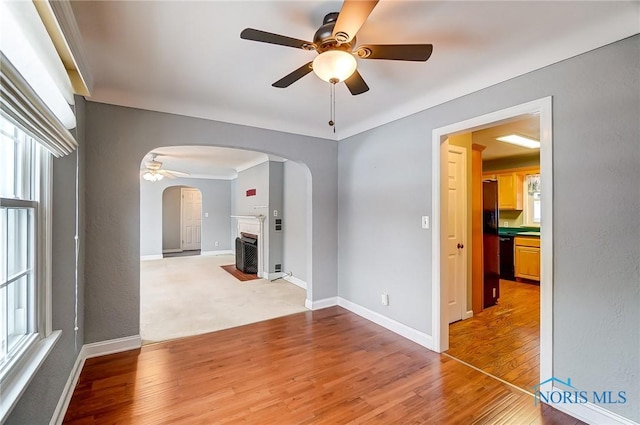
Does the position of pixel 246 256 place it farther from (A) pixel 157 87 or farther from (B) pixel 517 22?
(B) pixel 517 22

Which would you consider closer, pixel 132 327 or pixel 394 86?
pixel 394 86

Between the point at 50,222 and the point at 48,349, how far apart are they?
2.47ft


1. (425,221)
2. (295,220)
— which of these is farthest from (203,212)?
(425,221)

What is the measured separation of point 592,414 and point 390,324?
67.2 inches

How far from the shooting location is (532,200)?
6.03 m

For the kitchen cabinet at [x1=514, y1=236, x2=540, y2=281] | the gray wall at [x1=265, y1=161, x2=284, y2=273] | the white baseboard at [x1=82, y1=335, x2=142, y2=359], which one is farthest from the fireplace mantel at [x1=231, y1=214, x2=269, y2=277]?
the kitchen cabinet at [x1=514, y1=236, x2=540, y2=281]

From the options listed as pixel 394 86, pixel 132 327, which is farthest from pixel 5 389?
pixel 394 86

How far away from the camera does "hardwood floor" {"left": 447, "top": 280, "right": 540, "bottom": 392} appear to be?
7.82 feet

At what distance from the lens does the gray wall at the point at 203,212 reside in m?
7.94

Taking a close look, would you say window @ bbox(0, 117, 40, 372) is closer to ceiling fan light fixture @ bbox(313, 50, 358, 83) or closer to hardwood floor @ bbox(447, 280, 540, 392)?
ceiling fan light fixture @ bbox(313, 50, 358, 83)

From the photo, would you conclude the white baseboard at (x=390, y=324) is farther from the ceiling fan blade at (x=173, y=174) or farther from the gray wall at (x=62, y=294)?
the ceiling fan blade at (x=173, y=174)

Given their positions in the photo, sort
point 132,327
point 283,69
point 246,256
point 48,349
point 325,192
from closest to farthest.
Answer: point 48,349
point 283,69
point 132,327
point 325,192
point 246,256

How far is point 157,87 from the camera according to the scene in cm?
262

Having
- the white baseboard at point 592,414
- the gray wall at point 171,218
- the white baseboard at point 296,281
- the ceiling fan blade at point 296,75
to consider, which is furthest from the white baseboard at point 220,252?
the white baseboard at point 592,414
